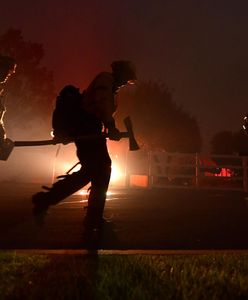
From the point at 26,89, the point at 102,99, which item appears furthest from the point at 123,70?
the point at 26,89

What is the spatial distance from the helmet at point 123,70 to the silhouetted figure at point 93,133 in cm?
22

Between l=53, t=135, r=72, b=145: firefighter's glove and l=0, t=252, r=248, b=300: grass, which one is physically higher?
l=53, t=135, r=72, b=145: firefighter's glove

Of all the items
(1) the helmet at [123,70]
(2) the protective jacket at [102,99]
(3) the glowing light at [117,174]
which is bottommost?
(3) the glowing light at [117,174]

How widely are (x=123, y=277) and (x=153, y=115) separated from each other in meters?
41.5

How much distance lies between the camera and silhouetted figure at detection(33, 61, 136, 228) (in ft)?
13.5

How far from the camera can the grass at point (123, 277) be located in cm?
259

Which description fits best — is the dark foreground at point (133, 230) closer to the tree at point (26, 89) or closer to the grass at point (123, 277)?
the grass at point (123, 277)

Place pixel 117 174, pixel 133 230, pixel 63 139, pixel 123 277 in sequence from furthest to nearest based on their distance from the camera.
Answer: pixel 117 174 < pixel 133 230 < pixel 63 139 < pixel 123 277

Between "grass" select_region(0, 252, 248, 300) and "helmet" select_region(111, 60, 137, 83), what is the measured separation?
1866 mm

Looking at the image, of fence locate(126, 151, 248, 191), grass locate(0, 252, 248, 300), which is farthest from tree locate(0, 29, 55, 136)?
grass locate(0, 252, 248, 300)

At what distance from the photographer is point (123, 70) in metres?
4.53

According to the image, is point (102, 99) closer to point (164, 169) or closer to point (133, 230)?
point (133, 230)

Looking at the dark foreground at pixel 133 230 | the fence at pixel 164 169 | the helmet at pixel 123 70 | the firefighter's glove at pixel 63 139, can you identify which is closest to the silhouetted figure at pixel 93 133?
the firefighter's glove at pixel 63 139

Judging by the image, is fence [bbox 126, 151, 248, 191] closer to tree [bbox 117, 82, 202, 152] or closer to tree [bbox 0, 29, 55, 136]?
tree [bbox 0, 29, 55, 136]
